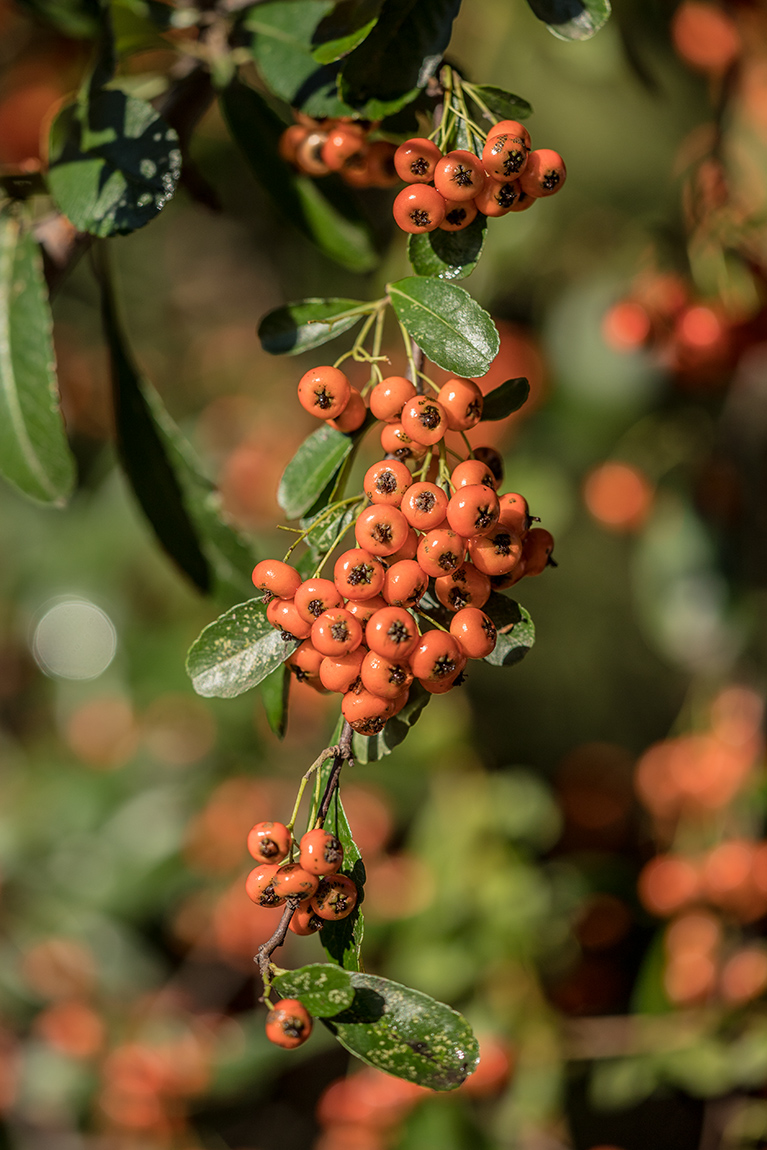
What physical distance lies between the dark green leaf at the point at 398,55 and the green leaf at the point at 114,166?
17 cm

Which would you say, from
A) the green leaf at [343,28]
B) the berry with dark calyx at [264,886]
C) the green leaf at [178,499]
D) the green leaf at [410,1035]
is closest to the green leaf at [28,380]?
the green leaf at [178,499]

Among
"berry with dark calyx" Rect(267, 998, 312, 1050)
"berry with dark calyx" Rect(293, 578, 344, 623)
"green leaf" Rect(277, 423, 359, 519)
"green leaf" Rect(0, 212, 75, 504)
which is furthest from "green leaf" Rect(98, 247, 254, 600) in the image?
"berry with dark calyx" Rect(267, 998, 312, 1050)

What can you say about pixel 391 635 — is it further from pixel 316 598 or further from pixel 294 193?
pixel 294 193

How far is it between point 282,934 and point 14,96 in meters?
3.54

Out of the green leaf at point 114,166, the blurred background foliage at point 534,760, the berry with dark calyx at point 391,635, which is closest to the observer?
the berry with dark calyx at point 391,635

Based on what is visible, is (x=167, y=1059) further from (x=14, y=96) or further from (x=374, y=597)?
(x=14, y=96)

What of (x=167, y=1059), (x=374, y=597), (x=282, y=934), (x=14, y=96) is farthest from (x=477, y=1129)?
(x=14, y=96)

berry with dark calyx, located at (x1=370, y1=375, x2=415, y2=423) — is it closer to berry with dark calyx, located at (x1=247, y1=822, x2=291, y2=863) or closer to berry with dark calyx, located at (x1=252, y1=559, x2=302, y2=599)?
berry with dark calyx, located at (x1=252, y1=559, x2=302, y2=599)

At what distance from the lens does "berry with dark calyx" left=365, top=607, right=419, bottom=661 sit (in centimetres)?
60

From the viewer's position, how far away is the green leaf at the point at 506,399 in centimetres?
67

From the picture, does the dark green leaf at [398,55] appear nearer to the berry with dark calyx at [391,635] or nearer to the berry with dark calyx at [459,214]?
the berry with dark calyx at [459,214]

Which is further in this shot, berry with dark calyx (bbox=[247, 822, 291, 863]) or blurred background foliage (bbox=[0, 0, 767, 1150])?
blurred background foliage (bbox=[0, 0, 767, 1150])

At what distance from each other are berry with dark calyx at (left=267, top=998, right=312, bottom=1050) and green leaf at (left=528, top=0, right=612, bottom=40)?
0.79 meters

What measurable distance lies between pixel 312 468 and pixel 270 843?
316mm
